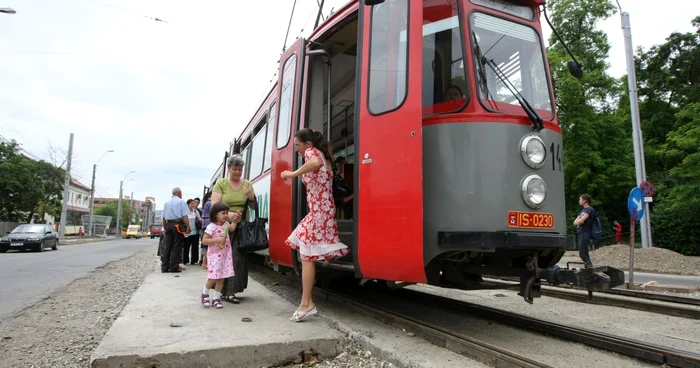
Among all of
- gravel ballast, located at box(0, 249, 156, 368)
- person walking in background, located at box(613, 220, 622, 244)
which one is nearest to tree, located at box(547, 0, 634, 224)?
person walking in background, located at box(613, 220, 622, 244)

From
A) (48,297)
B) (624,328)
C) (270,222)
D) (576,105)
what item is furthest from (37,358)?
(576,105)

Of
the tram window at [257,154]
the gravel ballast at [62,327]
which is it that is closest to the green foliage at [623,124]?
the tram window at [257,154]

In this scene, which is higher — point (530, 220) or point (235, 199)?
point (235, 199)

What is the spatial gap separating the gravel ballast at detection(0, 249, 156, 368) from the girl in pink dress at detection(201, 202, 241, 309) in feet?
3.50

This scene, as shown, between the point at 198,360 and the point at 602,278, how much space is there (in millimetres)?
3011

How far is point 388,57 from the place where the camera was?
13.7 feet

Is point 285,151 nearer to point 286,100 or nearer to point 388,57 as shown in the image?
point 286,100

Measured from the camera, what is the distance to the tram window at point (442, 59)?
156 inches

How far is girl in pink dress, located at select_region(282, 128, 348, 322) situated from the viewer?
428cm

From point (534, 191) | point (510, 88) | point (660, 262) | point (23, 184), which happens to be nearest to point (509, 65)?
point (510, 88)

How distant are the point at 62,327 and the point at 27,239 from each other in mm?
19264

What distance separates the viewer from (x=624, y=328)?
4.76 metres

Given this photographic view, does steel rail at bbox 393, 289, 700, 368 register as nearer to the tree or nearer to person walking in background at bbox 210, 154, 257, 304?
person walking in background at bbox 210, 154, 257, 304

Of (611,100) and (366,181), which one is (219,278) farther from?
(611,100)
